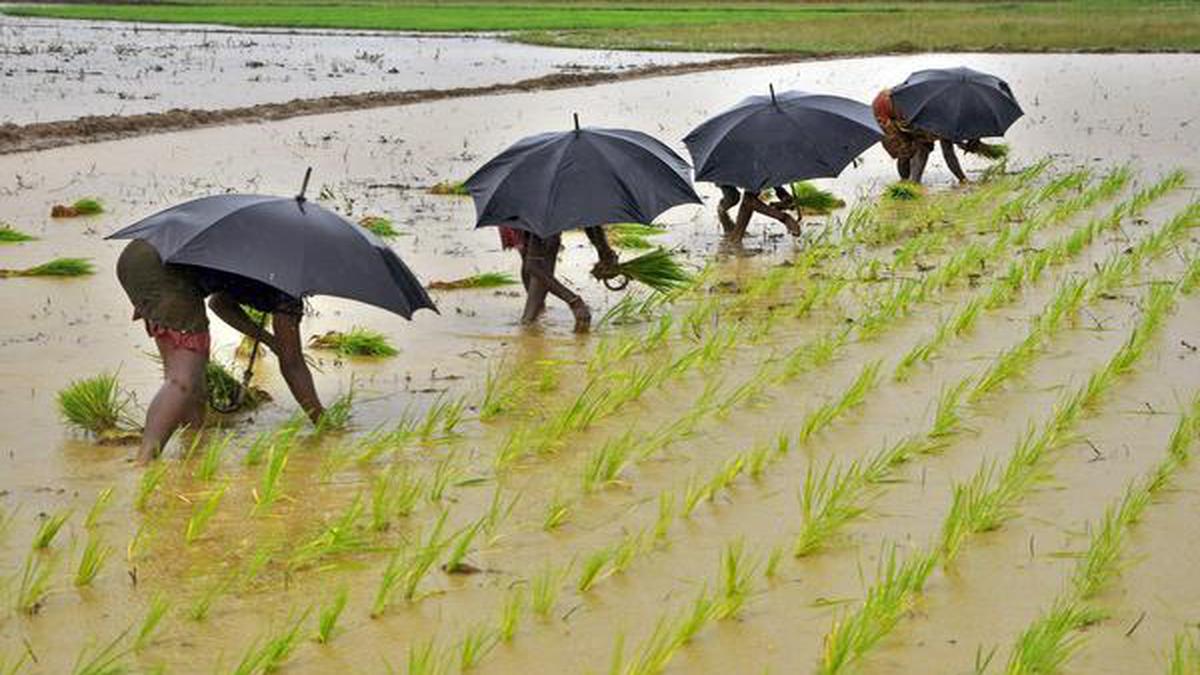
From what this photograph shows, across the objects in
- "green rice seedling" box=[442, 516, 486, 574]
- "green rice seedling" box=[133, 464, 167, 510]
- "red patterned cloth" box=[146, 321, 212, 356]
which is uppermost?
"red patterned cloth" box=[146, 321, 212, 356]

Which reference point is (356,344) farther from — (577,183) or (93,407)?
(93,407)

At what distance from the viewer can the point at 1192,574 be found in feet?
14.8

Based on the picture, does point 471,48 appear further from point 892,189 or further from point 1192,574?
point 1192,574

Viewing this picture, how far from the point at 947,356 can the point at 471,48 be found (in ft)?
79.7

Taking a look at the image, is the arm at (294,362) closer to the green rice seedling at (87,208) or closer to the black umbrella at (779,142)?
the black umbrella at (779,142)

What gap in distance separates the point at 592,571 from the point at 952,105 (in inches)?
336

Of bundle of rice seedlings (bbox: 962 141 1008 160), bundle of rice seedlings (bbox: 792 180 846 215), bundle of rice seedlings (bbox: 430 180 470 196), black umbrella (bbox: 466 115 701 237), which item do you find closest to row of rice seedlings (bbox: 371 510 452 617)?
black umbrella (bbox: 466 115 701 237)

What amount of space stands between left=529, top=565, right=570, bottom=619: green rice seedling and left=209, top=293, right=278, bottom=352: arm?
5.18 ft

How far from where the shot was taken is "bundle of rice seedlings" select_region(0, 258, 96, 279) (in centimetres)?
845

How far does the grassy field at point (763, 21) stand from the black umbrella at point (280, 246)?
22.9m

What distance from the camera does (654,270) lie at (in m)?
7.55

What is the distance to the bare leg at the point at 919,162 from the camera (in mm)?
12766

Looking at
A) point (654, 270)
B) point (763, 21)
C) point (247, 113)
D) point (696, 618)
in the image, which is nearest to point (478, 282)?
point (654, 270)

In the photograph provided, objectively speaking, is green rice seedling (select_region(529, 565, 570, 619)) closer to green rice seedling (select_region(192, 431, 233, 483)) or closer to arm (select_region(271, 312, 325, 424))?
green rice seedling (select_region(192, 431, 233, 483))
